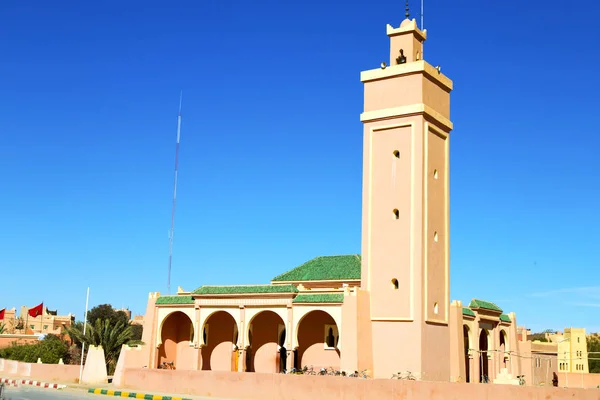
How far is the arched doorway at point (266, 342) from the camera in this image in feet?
123

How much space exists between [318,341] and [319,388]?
23.2 ft

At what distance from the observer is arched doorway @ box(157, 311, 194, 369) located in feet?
129

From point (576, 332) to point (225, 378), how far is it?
159 ft

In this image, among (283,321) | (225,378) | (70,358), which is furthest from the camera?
(70,358)

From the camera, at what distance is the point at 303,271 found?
39.7 metres

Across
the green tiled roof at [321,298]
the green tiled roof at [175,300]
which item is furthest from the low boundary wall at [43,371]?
the green tiled roof at [321,298]

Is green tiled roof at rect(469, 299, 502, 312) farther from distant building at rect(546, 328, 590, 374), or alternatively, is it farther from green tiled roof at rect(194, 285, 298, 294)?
distant building at rect(546, 328, 590, 374)

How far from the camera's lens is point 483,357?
39.6 m

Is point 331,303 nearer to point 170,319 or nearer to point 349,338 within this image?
point 349,338

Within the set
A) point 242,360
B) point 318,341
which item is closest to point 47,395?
point 242,360

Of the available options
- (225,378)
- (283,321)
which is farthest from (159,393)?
(283,321)

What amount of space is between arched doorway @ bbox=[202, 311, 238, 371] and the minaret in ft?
28.5

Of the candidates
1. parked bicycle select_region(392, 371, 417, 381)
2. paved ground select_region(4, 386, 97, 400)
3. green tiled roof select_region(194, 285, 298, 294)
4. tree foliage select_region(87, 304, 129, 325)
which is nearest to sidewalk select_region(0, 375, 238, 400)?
paved ground select_region(4, 386, 97, 400)

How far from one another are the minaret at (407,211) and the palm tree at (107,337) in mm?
16235
